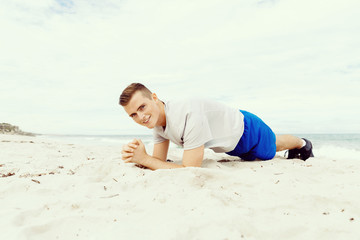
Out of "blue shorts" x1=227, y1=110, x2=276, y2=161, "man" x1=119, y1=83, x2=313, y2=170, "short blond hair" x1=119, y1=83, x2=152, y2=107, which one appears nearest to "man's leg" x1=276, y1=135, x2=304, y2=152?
"blue shorts" x1=227, y1=110, x2=276, y2=161

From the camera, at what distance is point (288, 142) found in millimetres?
4809

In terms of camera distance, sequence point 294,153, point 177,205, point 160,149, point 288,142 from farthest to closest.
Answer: point 294,153
point 288,142
point 160,149
point 177,205

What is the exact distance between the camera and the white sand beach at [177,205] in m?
1.77

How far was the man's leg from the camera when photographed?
15.6 feet

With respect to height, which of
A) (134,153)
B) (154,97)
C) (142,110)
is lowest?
(134,153)

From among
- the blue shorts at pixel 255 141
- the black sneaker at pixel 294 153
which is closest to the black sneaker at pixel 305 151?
the black sneaker at pixel 294 153

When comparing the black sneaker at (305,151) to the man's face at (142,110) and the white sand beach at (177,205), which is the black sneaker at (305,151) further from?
the man's face at (142,110)

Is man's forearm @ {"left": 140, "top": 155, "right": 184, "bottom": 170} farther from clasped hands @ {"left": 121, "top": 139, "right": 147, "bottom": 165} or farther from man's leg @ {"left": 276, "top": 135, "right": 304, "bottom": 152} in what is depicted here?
man's leg @ {"left": 276, "top": 135, "right": 304, "bottom": 152}

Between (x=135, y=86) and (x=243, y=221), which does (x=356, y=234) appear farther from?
(x=135, y=86)

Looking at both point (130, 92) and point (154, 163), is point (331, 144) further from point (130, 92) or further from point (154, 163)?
point (130, 92)

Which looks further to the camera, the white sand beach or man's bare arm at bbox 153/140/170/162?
man's bare arm at bbox 153/140/170/162

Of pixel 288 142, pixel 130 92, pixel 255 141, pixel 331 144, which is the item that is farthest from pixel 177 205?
pixel 331 144

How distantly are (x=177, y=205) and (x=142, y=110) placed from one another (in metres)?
1.41

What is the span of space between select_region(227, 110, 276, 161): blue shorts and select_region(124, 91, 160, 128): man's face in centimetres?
Answer: 146
